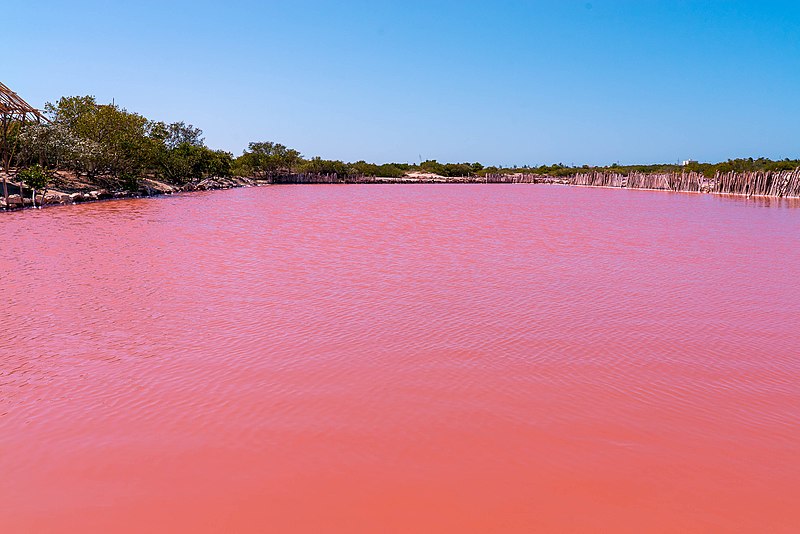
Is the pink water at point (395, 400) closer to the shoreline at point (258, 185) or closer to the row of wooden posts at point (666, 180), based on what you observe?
the shoreline at point (258, 185)

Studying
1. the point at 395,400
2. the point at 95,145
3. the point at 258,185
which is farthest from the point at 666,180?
the point at 395,400

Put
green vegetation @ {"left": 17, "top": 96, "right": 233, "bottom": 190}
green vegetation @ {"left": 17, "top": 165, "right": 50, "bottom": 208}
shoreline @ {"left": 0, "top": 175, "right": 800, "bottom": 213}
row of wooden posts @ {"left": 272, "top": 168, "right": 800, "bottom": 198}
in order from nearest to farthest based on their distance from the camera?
green vegetation @ {"left": 17, "top": 165, "right": 50, "bottom": 208} < shoreline @ {"left": 0, "top": 175, "right": 800, "bottom": 213} < green vegetation @ {"left": 17, "top": 96, "right": 233, "bottom": 190} < row of wooden posts @ {"left": 272, "top": 168, "right": 800, "bottom": 198}

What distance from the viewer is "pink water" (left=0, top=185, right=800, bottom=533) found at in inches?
136

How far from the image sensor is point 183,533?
3.19 m

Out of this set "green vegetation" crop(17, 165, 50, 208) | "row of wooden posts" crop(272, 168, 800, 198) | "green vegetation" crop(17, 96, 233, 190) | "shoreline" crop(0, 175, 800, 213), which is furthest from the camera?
"row of wooden posts" crop(272, 168, 800, 198)

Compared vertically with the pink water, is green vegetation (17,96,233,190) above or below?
above

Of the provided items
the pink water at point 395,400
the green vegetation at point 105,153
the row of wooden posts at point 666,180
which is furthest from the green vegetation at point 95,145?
the row of wooden posts at point 666,180

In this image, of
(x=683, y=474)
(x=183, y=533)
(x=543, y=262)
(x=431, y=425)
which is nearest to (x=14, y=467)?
(x=183, y=533)

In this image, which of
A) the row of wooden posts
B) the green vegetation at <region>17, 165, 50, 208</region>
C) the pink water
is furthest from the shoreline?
the pink water

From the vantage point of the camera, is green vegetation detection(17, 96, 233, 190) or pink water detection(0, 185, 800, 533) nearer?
pink water detection(0, 185, 800, 533)

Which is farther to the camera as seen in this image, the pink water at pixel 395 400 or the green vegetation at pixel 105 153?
the green vegetation at pixel 105 153

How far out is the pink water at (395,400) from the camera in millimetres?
3447

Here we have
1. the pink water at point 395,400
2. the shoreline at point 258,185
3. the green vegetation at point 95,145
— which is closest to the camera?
the pink water at point 395,400

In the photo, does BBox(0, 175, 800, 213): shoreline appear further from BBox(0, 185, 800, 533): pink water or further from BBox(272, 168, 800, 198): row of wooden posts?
BBox(0, 185, 800, 533): pink water
